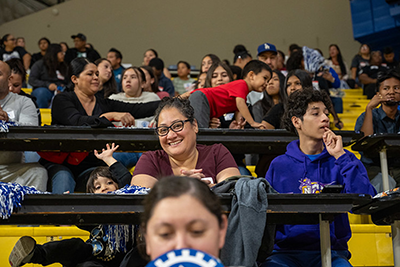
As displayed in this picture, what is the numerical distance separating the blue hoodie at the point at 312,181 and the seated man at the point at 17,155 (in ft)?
4.19

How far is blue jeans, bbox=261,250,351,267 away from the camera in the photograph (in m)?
1.85

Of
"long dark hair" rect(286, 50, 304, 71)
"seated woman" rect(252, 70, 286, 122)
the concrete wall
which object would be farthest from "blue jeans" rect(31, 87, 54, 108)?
the concrete wall

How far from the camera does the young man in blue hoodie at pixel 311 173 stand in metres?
1.96

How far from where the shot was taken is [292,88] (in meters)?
3.67

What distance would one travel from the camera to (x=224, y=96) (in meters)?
3.44

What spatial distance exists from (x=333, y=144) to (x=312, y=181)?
0.18 meters

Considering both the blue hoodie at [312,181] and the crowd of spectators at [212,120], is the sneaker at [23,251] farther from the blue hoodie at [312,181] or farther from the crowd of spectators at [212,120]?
the blue hoodie at [312,181]

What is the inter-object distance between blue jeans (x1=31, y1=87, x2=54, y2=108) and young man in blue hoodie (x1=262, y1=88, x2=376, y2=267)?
141 inches

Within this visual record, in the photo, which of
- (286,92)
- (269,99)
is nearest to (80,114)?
(286,92)

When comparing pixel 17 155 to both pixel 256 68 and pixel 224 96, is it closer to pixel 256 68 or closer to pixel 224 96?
pixel 224 96

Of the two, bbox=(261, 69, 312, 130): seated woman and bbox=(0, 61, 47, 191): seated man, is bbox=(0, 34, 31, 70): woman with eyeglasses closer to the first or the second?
bbox=(0, 61, 47, 191): seated man

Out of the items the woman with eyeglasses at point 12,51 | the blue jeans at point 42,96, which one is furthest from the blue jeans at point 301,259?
the woman with eyeglasses at point 12,51

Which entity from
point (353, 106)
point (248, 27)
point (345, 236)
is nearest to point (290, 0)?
point (248, 27)

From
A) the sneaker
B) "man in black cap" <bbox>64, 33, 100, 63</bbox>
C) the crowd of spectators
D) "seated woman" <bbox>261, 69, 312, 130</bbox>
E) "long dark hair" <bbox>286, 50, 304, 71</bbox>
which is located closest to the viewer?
the sneaker
